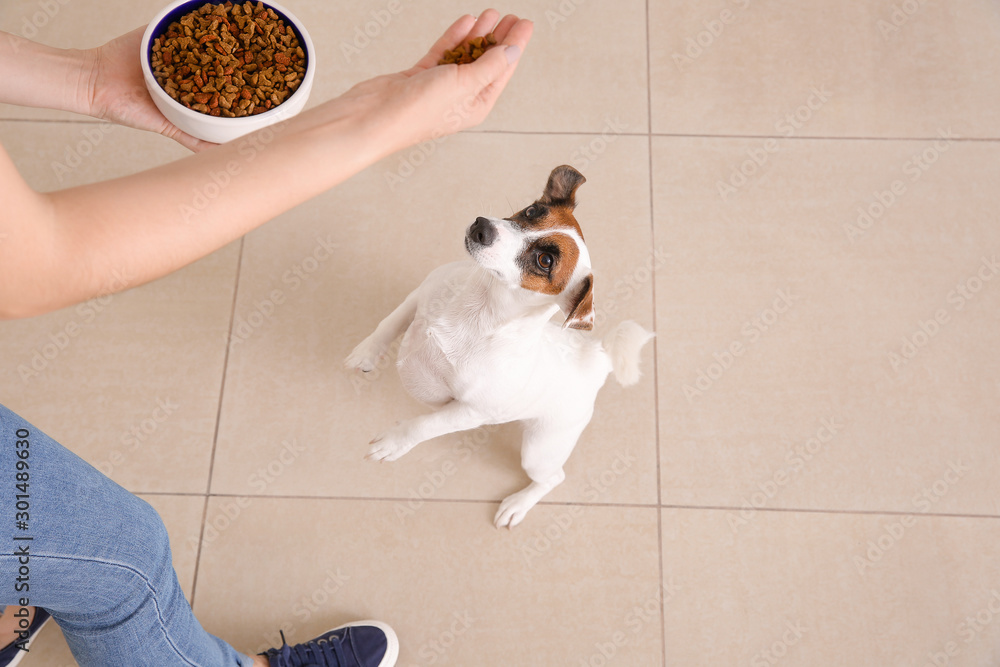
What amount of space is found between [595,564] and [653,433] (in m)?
0.38

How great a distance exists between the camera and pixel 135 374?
6.07ft

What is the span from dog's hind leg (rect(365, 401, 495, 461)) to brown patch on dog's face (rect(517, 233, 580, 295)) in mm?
349

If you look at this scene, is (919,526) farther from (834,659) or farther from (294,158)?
(294,158)

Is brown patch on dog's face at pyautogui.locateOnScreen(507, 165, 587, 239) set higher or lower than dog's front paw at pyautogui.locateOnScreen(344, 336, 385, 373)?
higher

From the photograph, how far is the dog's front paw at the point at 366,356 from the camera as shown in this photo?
5.46 ft

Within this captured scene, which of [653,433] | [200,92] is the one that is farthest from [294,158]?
[653,433]

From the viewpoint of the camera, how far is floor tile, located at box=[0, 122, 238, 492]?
1.79 m

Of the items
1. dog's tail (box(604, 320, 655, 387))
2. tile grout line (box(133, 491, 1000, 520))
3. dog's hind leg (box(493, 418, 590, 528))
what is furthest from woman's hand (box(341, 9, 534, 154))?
tile grout line (box(133, 491, 1000, 520))

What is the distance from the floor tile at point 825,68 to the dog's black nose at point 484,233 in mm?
1162

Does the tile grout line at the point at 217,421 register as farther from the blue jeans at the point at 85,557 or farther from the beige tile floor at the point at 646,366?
the blue jeans at the point at 85,557

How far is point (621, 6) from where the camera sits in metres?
2.22

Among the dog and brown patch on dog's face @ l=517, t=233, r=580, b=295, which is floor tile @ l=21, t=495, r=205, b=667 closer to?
the dog

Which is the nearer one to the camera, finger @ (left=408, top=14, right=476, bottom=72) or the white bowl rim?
finger @ (left=408, top=14, right=476, bottom=72)

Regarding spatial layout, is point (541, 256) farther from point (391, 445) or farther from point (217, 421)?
point (217, 421)
